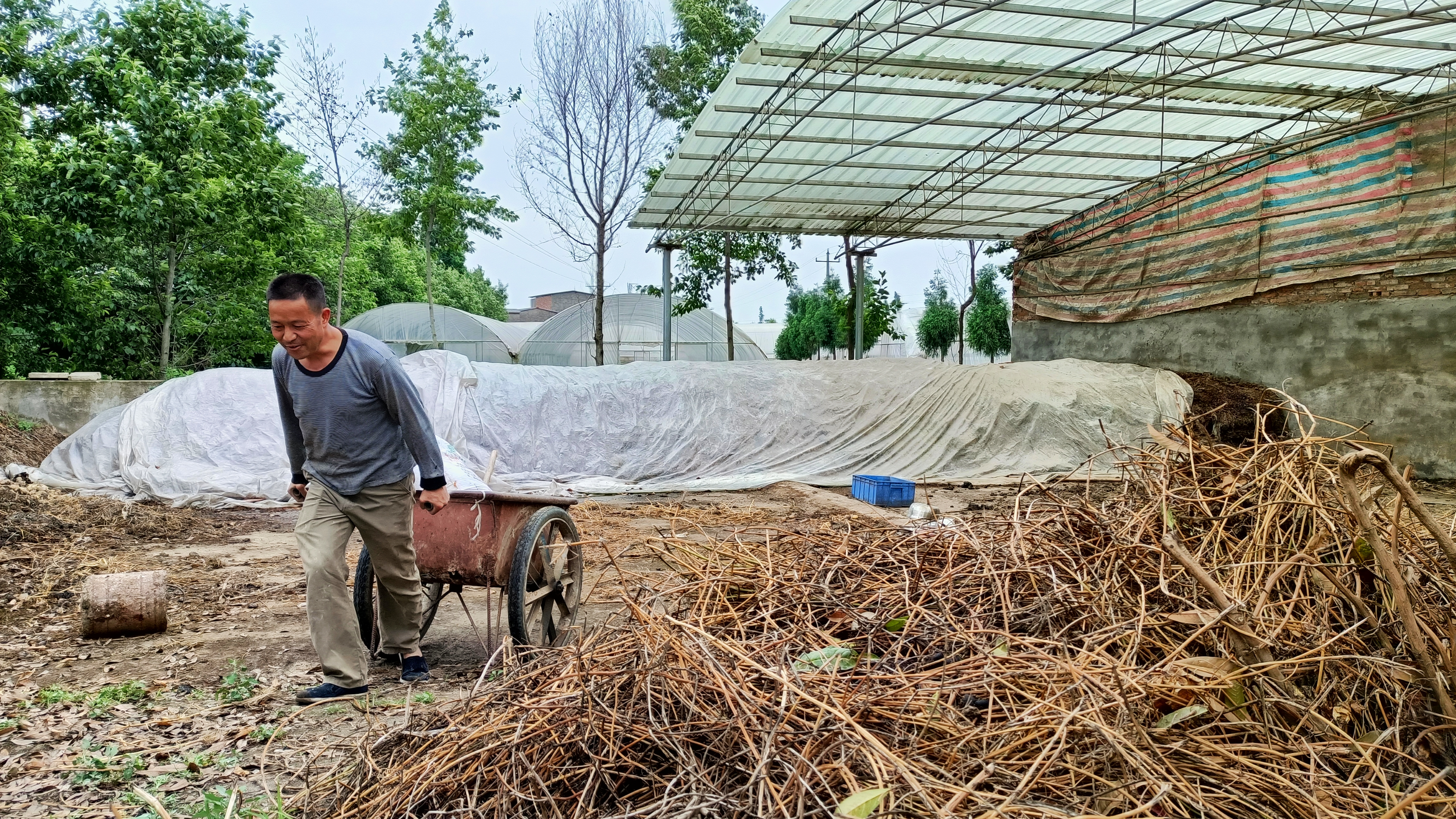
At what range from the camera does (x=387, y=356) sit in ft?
13.0

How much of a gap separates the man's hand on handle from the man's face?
30.6 inches

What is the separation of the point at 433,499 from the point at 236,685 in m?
1.35

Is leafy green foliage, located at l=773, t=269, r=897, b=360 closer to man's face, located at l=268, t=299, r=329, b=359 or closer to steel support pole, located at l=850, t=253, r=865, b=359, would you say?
steel support pole, located at l=850, t=253, r=865, b=359

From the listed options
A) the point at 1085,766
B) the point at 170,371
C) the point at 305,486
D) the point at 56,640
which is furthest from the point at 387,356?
the point at 170,371

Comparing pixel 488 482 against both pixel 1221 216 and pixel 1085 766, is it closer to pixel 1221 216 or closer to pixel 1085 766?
pixel 1085 766

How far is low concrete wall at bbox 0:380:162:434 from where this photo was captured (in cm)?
1280

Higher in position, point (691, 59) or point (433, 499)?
point (691, 59)

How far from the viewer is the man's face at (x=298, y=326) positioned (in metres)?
3.62

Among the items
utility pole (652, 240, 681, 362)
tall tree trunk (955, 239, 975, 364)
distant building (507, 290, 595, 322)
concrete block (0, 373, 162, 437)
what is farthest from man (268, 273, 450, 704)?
distant building (507, 290, 595, 322)

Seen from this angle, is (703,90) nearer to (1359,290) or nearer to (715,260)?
(715,260)

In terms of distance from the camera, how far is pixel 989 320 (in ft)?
81.8

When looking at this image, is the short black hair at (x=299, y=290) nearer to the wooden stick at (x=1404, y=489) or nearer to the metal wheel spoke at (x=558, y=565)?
the metal wheel spoke at (x=558, y=565)

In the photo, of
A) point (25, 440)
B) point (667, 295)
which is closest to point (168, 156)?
point (25, 440)

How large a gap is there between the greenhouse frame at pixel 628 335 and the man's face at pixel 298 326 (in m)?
22.5
